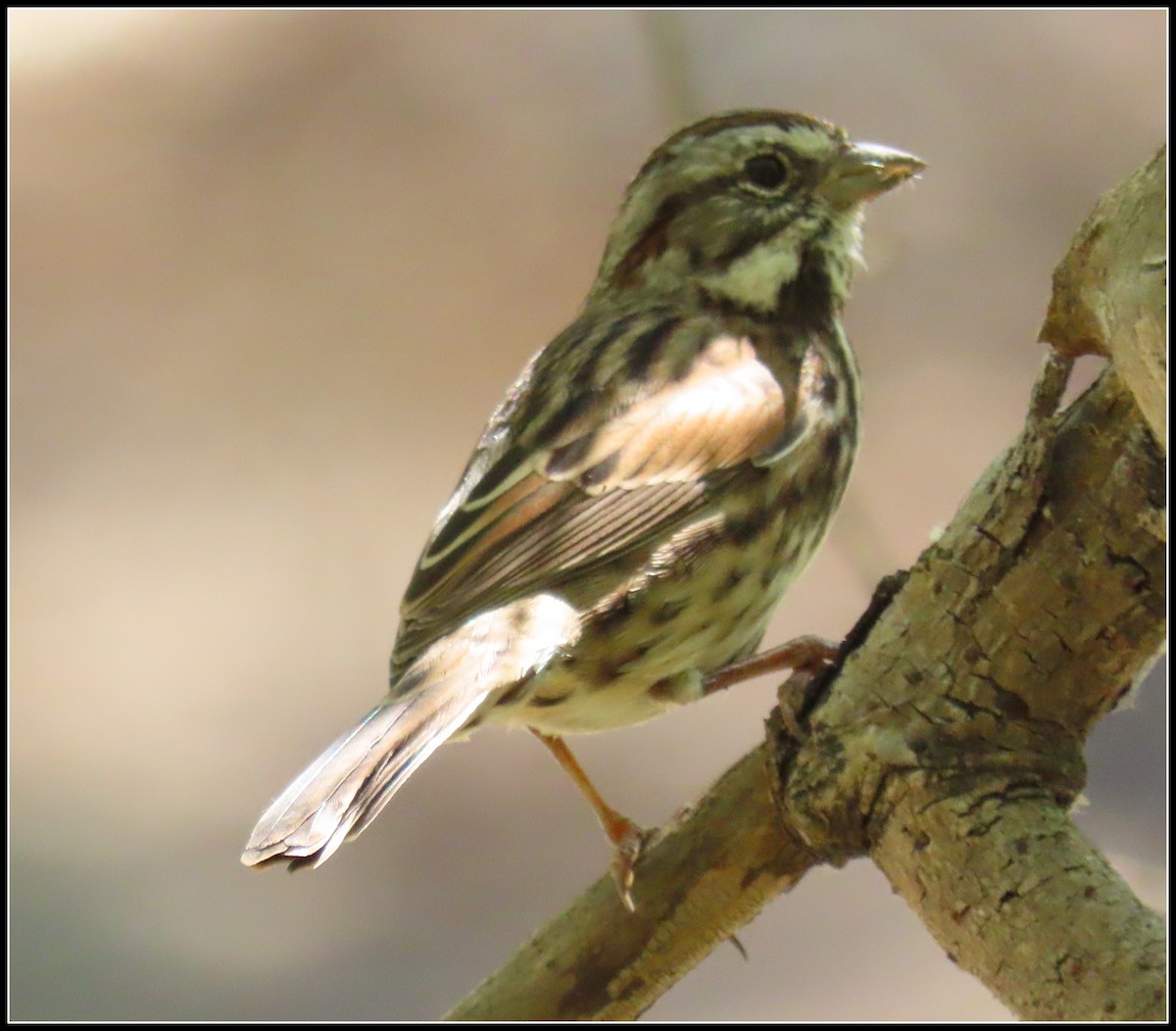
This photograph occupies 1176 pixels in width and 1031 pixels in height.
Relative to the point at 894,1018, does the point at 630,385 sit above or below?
above

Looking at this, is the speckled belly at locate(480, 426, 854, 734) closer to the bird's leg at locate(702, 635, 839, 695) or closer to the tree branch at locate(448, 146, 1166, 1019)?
the bird's leg at locate(702, 635, 839, 695)

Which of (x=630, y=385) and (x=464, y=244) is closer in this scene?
(x=630, y=385)

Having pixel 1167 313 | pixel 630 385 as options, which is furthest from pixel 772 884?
pixel 1167 313

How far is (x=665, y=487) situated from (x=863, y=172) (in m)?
0.81

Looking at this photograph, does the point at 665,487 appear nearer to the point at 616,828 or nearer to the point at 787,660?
the point at 787,660

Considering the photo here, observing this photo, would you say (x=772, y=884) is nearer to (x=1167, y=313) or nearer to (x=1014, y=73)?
(x=1167, y=313)

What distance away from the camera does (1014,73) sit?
18.4 ft

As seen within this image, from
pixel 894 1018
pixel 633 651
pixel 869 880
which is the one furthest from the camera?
pixel 869 880

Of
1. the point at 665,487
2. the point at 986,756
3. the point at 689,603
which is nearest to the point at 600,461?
the point at 665,487

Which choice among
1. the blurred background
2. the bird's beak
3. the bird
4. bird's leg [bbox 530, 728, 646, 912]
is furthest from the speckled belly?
the blurred background

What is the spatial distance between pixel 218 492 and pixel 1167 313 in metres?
4.50

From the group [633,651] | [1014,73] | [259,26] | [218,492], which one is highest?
[259,26]

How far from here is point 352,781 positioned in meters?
2.37

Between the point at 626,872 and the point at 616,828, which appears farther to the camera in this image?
the point at 616,828
